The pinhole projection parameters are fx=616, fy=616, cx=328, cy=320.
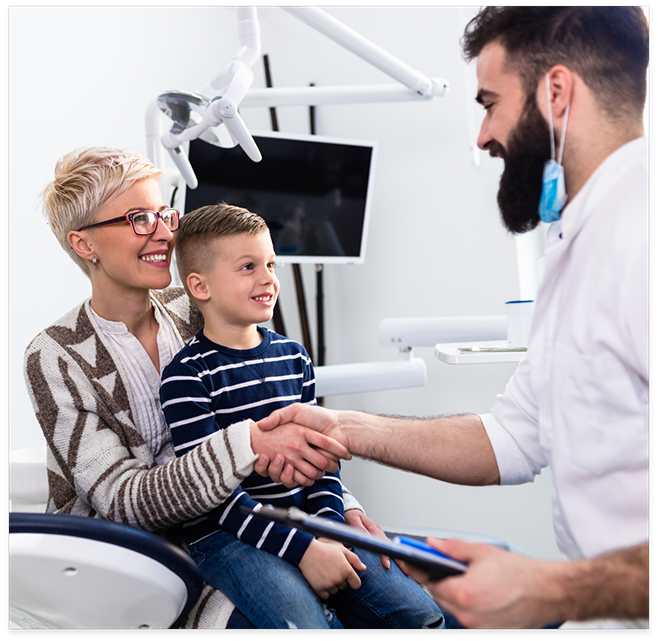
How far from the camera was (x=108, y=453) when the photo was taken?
1027 mm

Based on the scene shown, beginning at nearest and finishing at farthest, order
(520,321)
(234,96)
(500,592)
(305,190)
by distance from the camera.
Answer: (500,592), (234,96), (520,321), (305,190)

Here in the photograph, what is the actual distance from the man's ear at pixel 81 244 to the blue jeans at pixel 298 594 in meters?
0.58

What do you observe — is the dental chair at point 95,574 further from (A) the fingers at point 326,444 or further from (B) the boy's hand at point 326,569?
(A) the fingers at point 326,444

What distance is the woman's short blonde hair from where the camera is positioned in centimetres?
116

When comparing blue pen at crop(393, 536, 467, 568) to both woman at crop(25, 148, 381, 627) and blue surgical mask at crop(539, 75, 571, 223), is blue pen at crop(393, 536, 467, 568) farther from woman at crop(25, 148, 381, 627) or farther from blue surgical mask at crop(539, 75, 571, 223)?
blue surgical mask at crop(539, 75, 571, 223)

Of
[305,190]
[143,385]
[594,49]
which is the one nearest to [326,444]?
[143,385]

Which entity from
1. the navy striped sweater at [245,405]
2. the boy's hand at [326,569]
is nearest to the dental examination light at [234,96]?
the navy striped sweater at [245,405]

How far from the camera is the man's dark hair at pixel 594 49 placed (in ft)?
2.93

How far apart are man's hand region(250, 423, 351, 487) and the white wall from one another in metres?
1.19

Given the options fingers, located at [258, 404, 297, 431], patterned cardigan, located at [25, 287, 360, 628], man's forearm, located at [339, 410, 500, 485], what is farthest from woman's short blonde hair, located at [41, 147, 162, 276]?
A: man's forearm, located at [339, 410, 500, 485]

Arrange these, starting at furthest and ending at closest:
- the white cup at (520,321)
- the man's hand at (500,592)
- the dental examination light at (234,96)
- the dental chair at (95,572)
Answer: the white cup at (520,321) → the dental examination light at (234,96) → the dental chair at (95,572) → the man's hand at (500,592)

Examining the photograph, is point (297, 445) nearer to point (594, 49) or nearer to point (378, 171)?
point (594, 49)

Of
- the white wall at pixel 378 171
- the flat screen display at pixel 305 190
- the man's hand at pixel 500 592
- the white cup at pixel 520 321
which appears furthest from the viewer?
the flat screen display at pixel 305 190

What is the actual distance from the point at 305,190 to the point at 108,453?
163 centimetres
